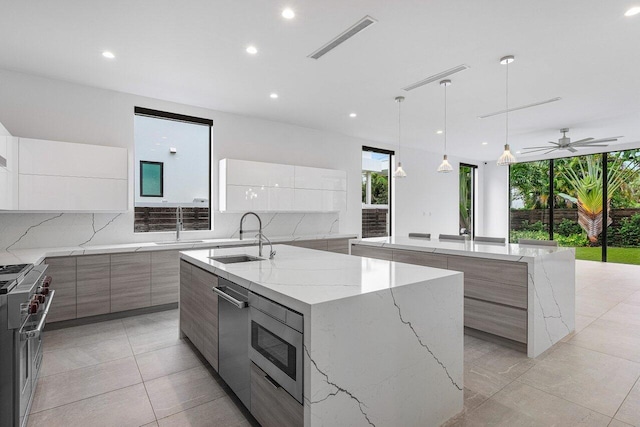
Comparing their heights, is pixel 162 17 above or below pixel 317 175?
above

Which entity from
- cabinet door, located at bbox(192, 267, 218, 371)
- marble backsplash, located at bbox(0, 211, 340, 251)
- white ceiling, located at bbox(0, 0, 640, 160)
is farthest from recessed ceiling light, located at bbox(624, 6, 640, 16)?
marble backsplash, located at bbox(0, 211, 340, 251)

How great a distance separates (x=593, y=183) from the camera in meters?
7.62

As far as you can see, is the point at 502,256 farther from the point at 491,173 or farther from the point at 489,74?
the point at 491,173

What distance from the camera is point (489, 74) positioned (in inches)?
136

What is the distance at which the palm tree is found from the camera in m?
7.19

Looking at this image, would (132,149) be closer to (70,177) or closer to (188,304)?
(70,177)

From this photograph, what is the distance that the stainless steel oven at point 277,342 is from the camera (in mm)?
1401

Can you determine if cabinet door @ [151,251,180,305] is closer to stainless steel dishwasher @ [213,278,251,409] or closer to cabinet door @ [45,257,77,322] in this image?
cabinet door @ [45,257,77,322]

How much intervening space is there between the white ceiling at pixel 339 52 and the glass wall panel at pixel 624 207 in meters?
3.03

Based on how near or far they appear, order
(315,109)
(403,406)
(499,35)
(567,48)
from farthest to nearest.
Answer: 1. (315,109)
2. (567,48)
3. (499,35)
4. (403,406)

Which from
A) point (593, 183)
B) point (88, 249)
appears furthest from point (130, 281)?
point (593, 183)

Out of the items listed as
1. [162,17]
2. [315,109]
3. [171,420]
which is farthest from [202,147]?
[171,420]

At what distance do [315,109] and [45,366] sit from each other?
161 inches

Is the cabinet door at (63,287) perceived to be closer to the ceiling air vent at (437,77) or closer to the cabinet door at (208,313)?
the cabinet door at (208,313)
